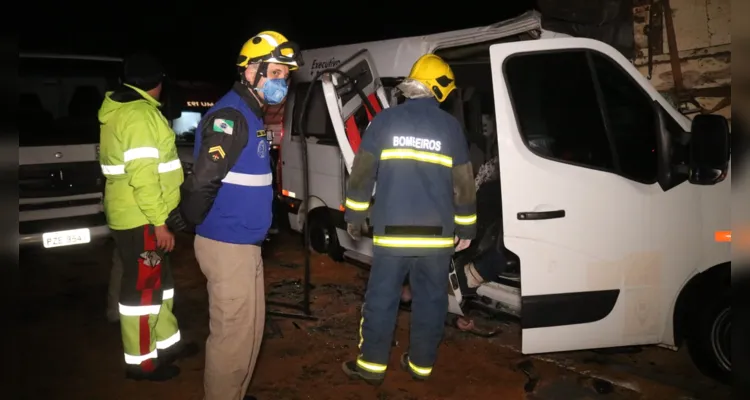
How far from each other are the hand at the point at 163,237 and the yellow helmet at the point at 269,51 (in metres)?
1.12

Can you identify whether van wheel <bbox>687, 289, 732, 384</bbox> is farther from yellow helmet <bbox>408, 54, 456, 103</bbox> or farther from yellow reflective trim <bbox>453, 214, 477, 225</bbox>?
yellow helmet <bbox>408, 54, 456, 103</bbox>

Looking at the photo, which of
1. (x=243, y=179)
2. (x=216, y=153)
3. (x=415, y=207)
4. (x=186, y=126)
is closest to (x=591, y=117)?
(x=415, y=207)

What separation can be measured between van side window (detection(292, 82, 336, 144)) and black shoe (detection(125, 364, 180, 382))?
279 cm

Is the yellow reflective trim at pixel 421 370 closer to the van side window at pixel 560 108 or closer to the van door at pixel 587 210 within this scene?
the van door at pixel 587 210

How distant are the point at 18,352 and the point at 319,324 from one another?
3.65 meters

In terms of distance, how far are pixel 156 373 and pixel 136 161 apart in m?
1.48

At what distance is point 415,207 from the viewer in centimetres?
355

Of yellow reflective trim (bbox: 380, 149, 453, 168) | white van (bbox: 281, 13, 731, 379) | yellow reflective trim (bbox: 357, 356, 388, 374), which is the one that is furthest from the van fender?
yellow reflective trim (bbox: 357, 356, 388, 374)

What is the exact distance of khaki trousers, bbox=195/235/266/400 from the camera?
2.96 m

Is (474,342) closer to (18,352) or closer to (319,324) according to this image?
(319,324)

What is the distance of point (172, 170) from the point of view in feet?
12.0

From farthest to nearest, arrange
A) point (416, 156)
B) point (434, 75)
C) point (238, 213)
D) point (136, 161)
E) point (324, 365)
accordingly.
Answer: point (324, 365) < point (434, 75) < point (416, 156) < point (136, 161) < point (238, 213)

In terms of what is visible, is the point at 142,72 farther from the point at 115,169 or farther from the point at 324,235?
the point at 324,235

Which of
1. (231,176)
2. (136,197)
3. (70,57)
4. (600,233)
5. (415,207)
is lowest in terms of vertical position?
(600,233)
